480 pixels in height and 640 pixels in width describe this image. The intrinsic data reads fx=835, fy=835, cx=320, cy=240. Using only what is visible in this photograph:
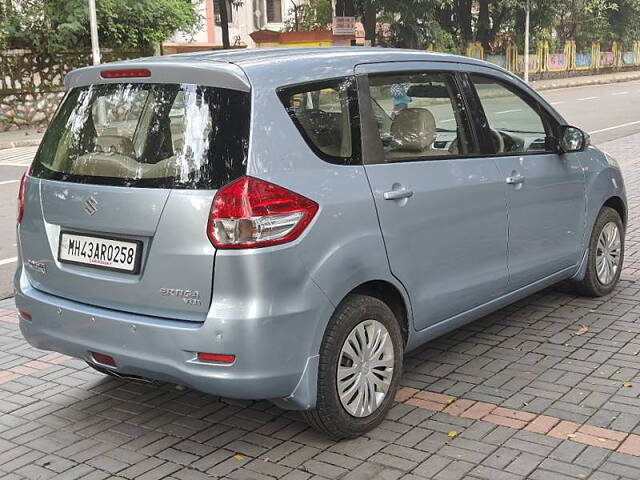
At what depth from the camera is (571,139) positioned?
5.33 metres

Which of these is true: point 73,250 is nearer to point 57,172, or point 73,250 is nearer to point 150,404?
point 57,172

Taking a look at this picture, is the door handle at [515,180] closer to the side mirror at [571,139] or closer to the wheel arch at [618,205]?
the side mirror at [571,139]

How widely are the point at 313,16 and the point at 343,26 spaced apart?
15070 millimetres

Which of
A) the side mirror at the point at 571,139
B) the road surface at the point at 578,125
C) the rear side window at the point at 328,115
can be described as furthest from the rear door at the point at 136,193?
the road surface at the point at 578,125

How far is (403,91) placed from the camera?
Result: 4.29 meters

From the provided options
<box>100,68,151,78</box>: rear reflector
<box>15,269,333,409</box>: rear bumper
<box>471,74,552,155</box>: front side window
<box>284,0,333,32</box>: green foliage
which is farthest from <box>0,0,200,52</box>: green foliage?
<box>15,269,333,409</box>: rear bumper

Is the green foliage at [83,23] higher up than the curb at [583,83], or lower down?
higher up

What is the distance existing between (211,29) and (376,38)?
8.63 metres

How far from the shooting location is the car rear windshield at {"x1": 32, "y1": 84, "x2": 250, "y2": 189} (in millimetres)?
3432

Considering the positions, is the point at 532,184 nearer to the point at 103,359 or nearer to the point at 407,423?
the point at 407,423

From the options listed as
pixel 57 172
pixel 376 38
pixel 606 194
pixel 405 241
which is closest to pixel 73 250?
pixel 57 172

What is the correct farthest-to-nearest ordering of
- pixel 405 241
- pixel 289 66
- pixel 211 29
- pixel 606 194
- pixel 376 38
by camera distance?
pixel 211 29 → pixel 376 38 → pixel 606 194 → pixel 405 241 → pixel 289 66

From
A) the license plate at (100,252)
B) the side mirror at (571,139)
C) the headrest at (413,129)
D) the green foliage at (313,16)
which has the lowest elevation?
the license plate at (100,252)

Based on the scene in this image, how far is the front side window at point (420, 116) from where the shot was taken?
4078mm
